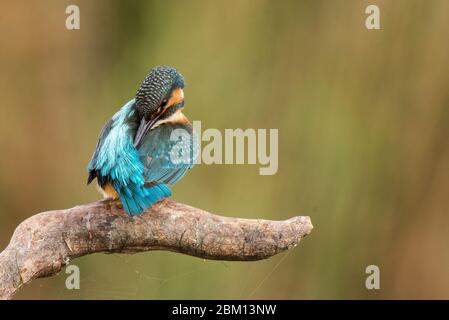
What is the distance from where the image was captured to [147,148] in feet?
11.2

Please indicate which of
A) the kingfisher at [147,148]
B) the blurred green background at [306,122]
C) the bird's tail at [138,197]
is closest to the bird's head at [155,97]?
the kingfisher at [147,148]

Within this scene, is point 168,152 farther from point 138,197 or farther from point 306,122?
point 306,122

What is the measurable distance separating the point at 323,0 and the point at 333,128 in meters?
0.75

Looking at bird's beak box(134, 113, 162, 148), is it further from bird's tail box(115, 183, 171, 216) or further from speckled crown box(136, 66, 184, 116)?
bird's tail box(115, 183, 171, 216)

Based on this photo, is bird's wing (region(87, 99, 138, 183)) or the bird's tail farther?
bird's wing (region(87, 99, 138, 183))

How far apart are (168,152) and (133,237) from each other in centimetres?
54

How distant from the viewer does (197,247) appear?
9.78 ft

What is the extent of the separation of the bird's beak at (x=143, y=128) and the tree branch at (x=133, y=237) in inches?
15.0

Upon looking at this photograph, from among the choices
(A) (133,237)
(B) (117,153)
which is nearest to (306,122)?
(B) (117,153)

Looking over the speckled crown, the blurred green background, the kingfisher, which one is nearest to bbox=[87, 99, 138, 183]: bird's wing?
the kingfisher

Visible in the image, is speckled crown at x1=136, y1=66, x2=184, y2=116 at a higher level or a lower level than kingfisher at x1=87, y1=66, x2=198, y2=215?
higher

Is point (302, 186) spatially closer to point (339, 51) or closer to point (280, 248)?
point (339, 51)

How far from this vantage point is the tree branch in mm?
2879

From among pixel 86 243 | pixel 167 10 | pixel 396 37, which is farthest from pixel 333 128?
pixel 86 243
